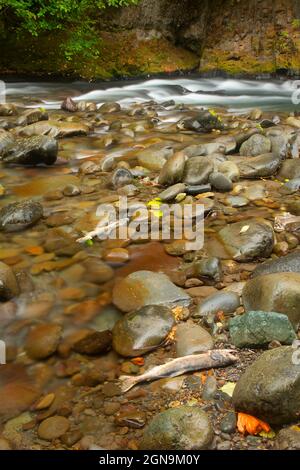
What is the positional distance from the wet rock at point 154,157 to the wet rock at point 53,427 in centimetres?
402

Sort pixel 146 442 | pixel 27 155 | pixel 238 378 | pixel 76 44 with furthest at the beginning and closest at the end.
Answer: pixel 76 44 → pixel 27 155 → pixel 238 378 → pixel 146 442

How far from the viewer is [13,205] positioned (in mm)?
4656

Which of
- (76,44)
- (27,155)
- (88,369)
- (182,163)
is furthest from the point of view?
(76,44)

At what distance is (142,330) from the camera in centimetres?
300

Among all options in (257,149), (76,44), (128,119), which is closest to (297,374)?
(257,149)

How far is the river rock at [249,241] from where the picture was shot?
389 centimetres

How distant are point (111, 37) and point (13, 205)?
32.7 ft

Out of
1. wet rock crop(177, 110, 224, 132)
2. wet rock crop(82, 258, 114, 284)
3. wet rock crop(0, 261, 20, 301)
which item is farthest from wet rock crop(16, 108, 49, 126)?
wet rock crop(0, 261, 20, 301)

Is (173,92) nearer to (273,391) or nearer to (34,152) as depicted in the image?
(34,152)

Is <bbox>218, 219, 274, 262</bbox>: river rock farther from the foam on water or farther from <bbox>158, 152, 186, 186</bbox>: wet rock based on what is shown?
the foam on water

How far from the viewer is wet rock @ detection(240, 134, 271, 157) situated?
6.24 metres

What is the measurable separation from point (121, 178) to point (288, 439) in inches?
155

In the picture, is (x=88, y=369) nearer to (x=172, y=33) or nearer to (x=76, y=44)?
(x=76, y=44)

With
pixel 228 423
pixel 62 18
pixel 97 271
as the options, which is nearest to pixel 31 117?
pixel 62 18
